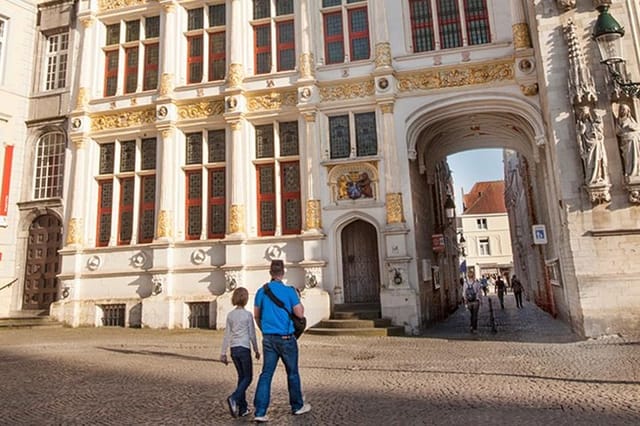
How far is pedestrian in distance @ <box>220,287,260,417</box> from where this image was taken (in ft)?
17.5

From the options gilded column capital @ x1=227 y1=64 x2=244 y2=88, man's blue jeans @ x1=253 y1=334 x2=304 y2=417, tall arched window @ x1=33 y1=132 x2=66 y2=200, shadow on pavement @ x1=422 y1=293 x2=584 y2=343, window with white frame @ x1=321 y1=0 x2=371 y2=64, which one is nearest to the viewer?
man's blue jeans @ x1=253 y1=334 x2=304 y2=417

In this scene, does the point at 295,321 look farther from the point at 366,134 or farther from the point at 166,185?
the point at 166,185

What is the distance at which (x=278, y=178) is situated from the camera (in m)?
15.7

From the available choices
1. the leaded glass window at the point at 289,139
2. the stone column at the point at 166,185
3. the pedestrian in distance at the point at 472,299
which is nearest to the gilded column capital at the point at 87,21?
the stone column at the point at 166,185

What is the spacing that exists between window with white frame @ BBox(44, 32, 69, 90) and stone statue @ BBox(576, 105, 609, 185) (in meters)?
18.6

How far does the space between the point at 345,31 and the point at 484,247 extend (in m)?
43.2

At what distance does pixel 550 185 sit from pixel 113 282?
577 inches

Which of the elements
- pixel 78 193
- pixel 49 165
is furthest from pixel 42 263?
pixel 49 165

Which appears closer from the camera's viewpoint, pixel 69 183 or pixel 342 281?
pixel 342 281

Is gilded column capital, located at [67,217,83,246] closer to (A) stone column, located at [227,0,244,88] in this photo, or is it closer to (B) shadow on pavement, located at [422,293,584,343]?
(A) stone column, located at [227,0,244,88]

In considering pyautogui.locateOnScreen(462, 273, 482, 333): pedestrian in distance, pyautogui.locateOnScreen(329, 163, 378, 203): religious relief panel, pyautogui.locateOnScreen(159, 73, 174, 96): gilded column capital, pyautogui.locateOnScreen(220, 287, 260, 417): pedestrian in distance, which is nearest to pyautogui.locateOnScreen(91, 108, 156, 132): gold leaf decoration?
pyautogui.locateOnScreen(159, 73, 174, 96): gilded column capital

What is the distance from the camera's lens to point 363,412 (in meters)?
5.57

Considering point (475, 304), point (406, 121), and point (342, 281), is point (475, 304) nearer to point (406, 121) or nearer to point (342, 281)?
point (342, 281)

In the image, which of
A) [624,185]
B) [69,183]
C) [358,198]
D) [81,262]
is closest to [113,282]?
[81,262]
